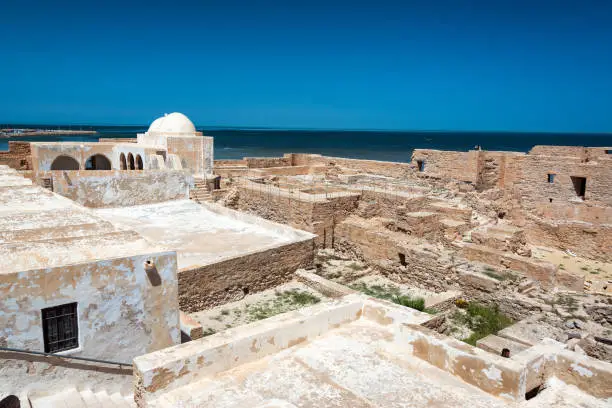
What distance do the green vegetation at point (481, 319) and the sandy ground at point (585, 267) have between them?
2949 mm

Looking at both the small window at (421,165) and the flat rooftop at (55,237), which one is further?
the small window at (421,165)

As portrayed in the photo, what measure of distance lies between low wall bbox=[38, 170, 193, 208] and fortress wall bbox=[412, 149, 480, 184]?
436 inches

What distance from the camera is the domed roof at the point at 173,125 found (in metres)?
22.7

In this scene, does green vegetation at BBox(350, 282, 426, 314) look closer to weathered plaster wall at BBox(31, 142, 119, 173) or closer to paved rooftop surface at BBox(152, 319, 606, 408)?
paved rooftop surface at BBox(152, 319, 606, 408)

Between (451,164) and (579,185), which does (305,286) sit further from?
(579,185)

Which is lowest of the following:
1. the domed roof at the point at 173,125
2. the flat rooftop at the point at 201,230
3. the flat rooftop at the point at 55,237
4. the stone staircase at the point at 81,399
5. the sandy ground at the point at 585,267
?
the sandy ground at the point at 585,267

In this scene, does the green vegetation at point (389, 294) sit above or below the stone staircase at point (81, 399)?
below

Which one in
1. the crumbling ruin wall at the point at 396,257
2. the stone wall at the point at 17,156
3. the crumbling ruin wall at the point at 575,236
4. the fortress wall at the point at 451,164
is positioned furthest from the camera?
the stone wall at the point at 17,156

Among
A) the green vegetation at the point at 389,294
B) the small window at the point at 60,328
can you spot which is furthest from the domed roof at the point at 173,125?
the small window at the point at 60,328

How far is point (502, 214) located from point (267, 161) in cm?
1397

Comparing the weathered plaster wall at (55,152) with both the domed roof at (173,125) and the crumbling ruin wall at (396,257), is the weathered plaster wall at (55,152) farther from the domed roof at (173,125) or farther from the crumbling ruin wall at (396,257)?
the crumbling ruin wall at (396,257)

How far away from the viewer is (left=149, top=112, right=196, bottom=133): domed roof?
2267 cm

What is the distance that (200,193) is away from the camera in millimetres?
17188

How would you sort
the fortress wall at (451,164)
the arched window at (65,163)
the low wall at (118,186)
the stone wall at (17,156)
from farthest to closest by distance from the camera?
the arched window at (65,163) → the stone wall at (17,156) → the fortress wall at (451,164) → the low wall at (118,186)
